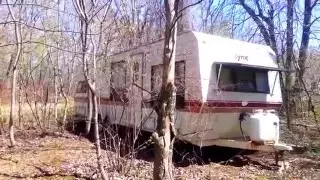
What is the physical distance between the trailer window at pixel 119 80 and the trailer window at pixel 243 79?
2.00m

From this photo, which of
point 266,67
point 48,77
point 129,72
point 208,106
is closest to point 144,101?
point 129,72

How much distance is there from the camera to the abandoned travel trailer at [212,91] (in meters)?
7.29

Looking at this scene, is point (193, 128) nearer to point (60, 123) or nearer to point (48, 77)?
point (60, 123)

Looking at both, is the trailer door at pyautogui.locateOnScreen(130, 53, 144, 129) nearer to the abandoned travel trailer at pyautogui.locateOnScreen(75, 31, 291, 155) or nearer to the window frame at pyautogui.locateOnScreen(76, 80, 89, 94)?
the abandoned travel trailer at pyautogui.locateOnScreen(75, 31, 291, 155)

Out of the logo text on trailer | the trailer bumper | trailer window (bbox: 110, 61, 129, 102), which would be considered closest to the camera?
the trailer bumper

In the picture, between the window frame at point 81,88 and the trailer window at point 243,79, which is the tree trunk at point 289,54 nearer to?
the trailer window at point 243,79

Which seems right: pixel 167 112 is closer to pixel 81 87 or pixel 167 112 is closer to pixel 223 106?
pixel 223 106

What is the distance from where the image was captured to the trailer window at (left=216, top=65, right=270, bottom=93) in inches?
305

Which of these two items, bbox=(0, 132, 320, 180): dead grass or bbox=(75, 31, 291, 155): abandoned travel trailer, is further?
bbox=(75, 31, 291, 155): abandoned travel trailer

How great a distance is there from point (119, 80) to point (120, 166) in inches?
95.6

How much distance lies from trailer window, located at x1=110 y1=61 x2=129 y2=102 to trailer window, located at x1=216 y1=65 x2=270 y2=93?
200cm

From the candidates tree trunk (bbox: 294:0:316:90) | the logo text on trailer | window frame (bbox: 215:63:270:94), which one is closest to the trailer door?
window frame (bbox: 215:63:270:94)

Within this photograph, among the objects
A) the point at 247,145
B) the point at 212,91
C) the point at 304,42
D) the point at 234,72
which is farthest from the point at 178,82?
the point at 304,42

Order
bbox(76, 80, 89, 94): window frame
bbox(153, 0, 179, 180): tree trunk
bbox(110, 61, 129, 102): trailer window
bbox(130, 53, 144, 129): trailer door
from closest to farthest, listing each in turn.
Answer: bbox(153, 0, 179, 180): tree trunk, bbox(130, 53, 144, 129): trailer door, bbox(110, 61, 129, 102): trailer window, bbox(76, 80, 89, 94): window frame
